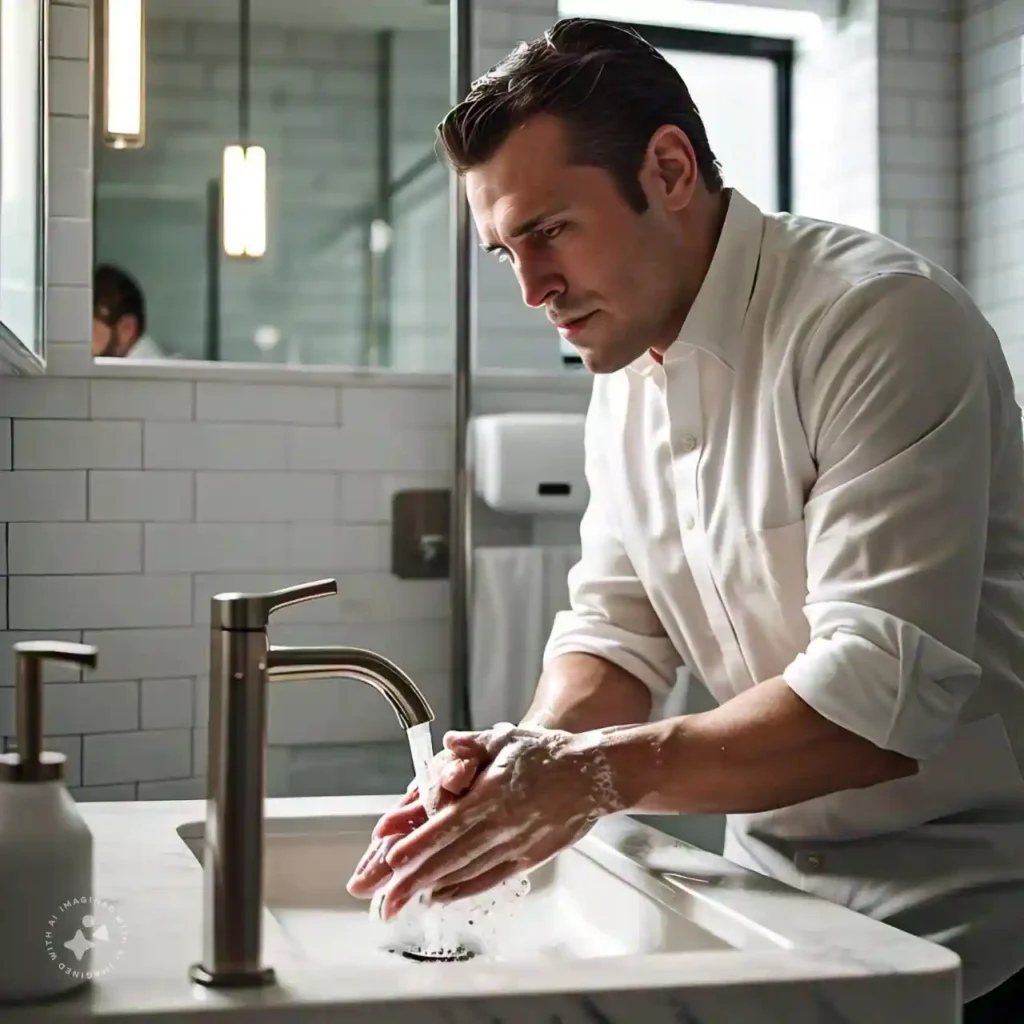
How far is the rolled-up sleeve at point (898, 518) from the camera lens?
105cm

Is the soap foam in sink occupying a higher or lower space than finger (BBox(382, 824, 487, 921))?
lower

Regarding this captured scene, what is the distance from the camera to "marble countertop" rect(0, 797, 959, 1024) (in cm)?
75

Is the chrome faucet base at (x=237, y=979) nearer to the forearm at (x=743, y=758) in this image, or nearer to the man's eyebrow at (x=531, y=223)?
the forearm at (x=743, y=758)

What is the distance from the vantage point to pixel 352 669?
34.2 inches

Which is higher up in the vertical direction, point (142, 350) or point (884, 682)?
point (142, 350)

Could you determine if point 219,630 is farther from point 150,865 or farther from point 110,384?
point 110,384

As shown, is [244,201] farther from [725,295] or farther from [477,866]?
[477,866]

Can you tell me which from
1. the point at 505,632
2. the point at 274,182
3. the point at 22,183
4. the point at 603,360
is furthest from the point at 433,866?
the point at 274,182

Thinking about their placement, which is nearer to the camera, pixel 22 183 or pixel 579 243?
pixel 579 243

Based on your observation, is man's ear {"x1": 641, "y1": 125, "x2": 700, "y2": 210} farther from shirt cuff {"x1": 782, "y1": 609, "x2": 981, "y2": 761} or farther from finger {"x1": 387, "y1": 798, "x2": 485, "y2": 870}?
finger {"x1": 387, "y1": 798, "x2": 485, "y2": 870}

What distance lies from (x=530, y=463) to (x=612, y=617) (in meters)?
0.87

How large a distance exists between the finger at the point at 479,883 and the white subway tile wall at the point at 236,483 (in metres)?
1.30

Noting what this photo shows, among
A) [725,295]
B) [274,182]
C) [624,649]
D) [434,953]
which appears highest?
[274,182]

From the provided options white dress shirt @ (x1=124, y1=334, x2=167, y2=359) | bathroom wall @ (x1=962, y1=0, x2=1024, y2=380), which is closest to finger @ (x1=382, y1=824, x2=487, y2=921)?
white dress shirt @ (x1=124, y1=334, x2=167, y2=359)
